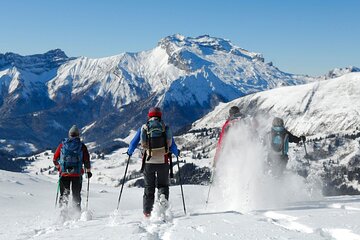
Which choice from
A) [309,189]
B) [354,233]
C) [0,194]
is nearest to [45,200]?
[0,194]

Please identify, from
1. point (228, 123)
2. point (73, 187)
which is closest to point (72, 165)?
point (73, 187)

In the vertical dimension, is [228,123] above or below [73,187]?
above

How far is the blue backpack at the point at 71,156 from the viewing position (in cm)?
1544

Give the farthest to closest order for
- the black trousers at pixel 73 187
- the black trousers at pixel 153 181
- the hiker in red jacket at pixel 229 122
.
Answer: the hiker in red jacket at pixel 229 122 → the black trousers at pixel 73 187 → the black trousers at pixel 153 181

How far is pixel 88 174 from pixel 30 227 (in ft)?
8.96

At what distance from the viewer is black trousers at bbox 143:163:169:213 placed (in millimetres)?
13383

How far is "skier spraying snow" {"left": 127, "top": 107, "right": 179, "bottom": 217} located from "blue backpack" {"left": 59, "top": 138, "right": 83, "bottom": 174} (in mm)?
2897

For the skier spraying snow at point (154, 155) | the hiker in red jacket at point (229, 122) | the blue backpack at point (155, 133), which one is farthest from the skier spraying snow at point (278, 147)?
the blue backpack at point (155, 133)

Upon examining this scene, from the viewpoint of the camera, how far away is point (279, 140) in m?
18.8

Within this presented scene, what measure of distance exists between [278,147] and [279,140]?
279 millimetres

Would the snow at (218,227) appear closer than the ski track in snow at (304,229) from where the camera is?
No

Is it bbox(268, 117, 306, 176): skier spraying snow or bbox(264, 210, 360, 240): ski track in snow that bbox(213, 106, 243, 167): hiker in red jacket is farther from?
bbox(264, 210, 360, 240): ski track in snow

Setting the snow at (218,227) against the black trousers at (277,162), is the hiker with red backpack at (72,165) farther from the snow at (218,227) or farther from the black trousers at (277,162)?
the black trousers at (277,162)

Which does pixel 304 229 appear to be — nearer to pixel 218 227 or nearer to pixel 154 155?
pixel 218 227
